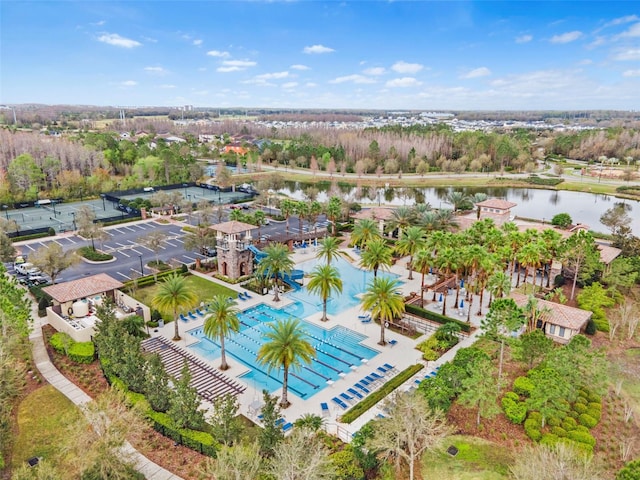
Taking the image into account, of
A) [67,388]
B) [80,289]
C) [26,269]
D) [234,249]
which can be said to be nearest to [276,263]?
[234,249]

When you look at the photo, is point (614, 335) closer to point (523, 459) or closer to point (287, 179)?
point (523, 459)

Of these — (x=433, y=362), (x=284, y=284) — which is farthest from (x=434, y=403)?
(x=284, y=284)

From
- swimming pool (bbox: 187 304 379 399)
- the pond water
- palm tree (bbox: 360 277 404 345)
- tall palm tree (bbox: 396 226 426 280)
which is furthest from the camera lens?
the pond water

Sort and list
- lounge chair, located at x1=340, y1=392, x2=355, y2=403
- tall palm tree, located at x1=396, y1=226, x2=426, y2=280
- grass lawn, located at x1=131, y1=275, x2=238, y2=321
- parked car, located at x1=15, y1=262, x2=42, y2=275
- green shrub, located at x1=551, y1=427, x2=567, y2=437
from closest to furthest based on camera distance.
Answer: green shrub, located at x1=551, y1=427, x2=567, y2=437, lounge chair, located at x1=340, y1=392, x2=355, y2=403, grass lawn, located at x1=131, y1=275, x2=238, y2=321, tall palm tree, located at x1=396, y1=226, x2=426, y2=280, parked car, located at x1=15, y1=262, x2=42, y2=275

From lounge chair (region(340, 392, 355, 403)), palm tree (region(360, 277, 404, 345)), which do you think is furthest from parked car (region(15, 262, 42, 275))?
lounge chair (region(340, 392, 355, 403))

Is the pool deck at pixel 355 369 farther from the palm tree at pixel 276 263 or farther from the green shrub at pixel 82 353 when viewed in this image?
the green shrub at pixel 82 353

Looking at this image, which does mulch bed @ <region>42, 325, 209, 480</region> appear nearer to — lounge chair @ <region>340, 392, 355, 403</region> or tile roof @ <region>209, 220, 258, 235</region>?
lounge chair @ <region>340, 392, 355, 403</region>
